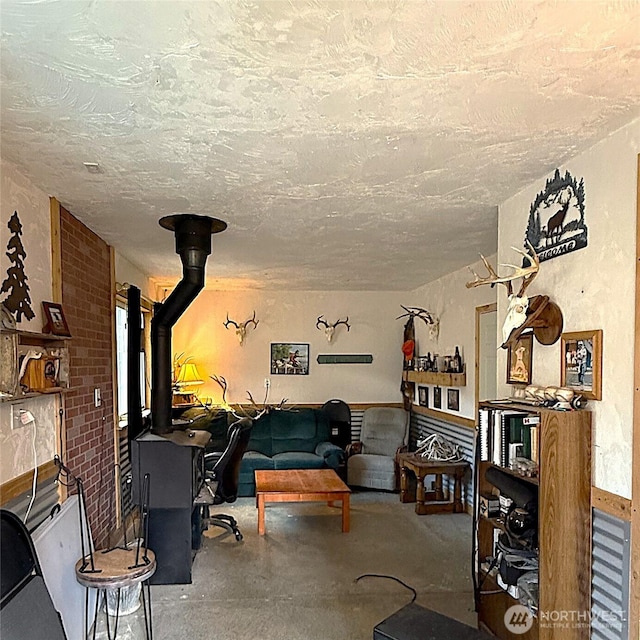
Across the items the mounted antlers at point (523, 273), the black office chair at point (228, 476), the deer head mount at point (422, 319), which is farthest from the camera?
the deer head mount at point (422, 319)

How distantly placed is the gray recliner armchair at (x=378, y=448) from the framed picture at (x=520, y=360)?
3.51m

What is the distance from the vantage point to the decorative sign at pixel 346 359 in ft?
24.2

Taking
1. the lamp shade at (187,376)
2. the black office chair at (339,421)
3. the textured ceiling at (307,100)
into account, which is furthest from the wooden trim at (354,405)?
the textured ceiling at (307,100)

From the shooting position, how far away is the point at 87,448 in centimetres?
368

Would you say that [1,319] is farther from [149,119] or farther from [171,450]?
[171,450]

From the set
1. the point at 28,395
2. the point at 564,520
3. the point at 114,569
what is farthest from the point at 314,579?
the point at 28,395

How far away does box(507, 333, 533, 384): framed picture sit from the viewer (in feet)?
9.18

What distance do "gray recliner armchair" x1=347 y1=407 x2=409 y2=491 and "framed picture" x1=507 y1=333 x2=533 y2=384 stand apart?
11.5 ft

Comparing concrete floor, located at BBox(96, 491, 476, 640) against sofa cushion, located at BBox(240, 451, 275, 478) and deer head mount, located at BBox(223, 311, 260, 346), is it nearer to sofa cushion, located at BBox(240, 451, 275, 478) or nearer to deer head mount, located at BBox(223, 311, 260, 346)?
sofa cushion, located at BBox(240, 451, 275, 478)

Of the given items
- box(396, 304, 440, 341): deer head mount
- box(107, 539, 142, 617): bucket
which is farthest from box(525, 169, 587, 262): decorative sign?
box(396, 304, 440, 341): deer head mount

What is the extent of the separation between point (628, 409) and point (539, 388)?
1.67ft

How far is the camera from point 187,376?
22.2 feet

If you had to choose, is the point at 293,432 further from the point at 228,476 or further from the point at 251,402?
the point at 228,476

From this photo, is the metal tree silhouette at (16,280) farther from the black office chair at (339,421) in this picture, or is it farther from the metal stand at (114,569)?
the black office chair at (339,421)
